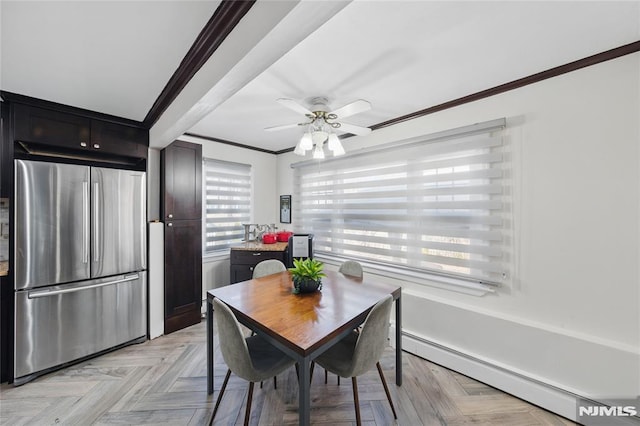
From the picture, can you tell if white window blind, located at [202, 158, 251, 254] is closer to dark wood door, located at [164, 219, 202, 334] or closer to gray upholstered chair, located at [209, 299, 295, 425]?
dark wood door, located at [164, 219, 202, 334]

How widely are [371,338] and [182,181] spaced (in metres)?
2.69

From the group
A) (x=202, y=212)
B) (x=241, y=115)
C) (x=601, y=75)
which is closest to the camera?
(x=601, y=75)

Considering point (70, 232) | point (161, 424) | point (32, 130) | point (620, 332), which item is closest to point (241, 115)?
point (32, 130)

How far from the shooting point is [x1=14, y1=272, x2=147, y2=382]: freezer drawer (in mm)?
2053

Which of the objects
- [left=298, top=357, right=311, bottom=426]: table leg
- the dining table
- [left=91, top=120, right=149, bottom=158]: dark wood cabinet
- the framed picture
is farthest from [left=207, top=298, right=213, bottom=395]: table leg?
the framed picture

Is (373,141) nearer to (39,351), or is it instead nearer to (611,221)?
(611,221)

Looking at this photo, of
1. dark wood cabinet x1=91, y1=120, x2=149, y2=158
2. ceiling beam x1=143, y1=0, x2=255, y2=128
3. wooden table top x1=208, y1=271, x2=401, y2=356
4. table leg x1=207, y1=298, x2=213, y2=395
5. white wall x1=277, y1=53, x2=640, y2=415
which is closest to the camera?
ceiling beam x1=143, y1=0, x2=255, y2=128

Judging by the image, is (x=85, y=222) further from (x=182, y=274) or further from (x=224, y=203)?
(x=224, y=203)

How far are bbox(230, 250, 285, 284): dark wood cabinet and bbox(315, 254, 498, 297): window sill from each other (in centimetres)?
125

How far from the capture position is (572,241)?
5.83ft

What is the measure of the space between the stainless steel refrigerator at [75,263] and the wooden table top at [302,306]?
1.37 metres

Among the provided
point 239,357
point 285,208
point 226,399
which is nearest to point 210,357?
point 226,399

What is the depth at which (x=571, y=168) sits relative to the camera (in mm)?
1776

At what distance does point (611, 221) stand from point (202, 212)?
3901 millimetres
